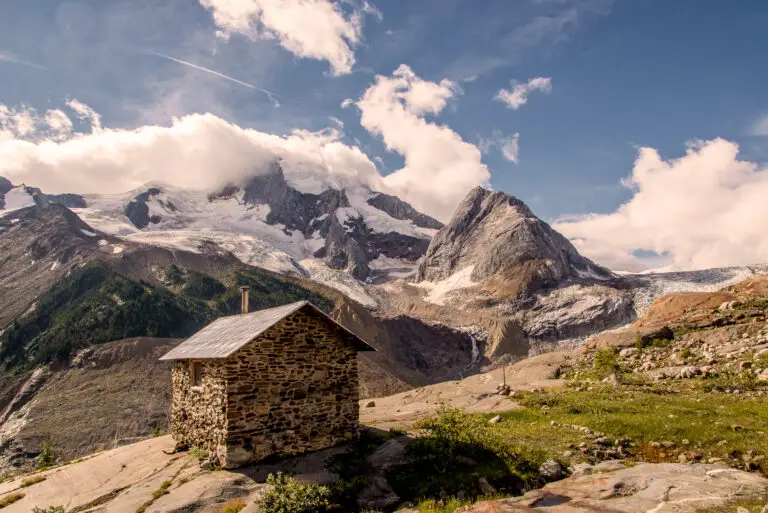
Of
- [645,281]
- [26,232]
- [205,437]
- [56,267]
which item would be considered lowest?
[205,437]

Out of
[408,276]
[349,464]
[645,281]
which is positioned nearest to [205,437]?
[349,464]

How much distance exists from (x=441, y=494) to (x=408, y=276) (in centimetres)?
18240

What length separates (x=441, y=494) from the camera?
1295cm

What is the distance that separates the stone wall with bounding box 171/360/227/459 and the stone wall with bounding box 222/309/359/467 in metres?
0.56

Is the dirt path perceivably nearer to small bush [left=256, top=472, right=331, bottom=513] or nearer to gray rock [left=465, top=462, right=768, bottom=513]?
small bush [left=256, top=472, right=331, bottom=513]

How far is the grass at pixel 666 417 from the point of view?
1371cm

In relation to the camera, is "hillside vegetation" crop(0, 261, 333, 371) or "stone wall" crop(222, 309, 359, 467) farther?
"hillside vegetation" crop(0, 261, 333, 371)

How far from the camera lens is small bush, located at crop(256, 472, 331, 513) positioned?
1243cm

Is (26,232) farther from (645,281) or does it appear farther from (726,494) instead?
(645,281)

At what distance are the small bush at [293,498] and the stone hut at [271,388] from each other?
9.55ft

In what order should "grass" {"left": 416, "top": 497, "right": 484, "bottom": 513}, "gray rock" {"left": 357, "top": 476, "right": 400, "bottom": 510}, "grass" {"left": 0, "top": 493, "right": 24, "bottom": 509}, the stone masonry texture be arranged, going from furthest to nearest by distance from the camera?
the stone masonry texture < "grass" {"left": 0, "top": 493, "right": 24, "bottom": 509} < "gray rock" {"left": 357, "top": 476, "right": 400, "bottom": 510} < "grass" {"left": 416, "top": 497, "right": 484, "bottom": 513}

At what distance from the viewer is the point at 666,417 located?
16.6 m

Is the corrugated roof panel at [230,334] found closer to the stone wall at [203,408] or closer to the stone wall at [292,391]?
the stone wall at [292,391]

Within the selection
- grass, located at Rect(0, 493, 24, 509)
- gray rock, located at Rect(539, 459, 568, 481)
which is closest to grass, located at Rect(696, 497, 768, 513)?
gray rock, located at Rect(539, 459, 568, 481)
